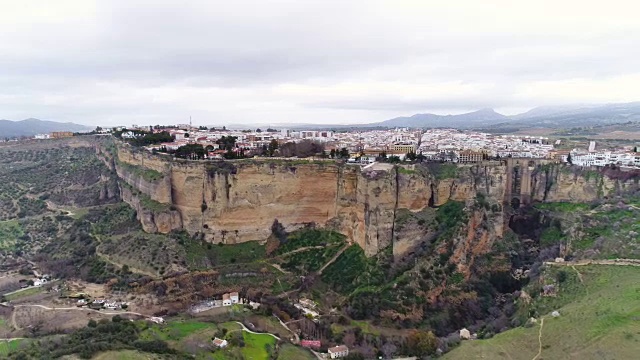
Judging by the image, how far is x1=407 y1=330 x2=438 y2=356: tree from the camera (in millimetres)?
31328

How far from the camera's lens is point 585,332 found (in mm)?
27656

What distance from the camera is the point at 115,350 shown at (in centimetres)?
2861

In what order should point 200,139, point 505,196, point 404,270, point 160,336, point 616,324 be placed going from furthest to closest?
point 200,139
point 505,196
point 404,270
point 160,336
point 616,324

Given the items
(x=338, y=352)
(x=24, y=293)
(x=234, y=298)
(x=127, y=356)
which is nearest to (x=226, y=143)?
(x=234, y=298)

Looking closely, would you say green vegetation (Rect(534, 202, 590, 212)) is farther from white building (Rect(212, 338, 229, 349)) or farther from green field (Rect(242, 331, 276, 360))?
white building (Rect(212, 338, 229, 349))

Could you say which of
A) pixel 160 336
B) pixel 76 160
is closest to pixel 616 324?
pixel 160 336

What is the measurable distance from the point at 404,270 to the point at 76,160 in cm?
5312

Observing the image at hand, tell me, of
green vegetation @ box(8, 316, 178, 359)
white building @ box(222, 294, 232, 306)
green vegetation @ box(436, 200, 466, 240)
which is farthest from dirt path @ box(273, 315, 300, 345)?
green vegetation @ box(436, 200, 466, 240)

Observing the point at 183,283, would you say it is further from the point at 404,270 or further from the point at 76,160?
the point at 76,160

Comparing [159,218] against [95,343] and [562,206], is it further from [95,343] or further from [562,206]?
[562,206]

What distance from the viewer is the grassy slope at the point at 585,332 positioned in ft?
86.4

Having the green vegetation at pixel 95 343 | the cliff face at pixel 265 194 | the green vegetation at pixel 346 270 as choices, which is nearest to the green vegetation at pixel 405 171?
the cliff face at pixel 265 194

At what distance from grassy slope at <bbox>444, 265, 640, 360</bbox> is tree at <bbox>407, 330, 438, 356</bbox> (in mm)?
1599

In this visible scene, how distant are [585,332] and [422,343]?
9156mm
